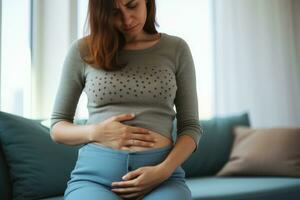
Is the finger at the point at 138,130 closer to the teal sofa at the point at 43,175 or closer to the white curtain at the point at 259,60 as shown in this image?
the teal sofa at the point at 43,175

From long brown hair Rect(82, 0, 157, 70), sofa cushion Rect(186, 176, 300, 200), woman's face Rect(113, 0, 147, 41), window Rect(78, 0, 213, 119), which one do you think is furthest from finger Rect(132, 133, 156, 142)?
window Rect(78, 0, 213, 119)

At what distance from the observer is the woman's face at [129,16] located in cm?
135

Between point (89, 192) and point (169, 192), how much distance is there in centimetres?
22

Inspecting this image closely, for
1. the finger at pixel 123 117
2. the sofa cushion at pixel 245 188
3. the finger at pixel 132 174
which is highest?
the finger at pixel 123 117

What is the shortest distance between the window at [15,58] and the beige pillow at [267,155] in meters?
1.23

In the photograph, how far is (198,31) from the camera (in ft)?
9.98

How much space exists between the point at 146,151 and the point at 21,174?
786mm

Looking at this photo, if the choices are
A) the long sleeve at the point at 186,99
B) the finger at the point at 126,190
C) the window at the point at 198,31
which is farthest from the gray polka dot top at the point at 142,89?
the window at the point at 198,31

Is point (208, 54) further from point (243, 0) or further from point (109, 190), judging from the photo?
point (109, 190)

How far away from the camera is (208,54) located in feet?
10.1

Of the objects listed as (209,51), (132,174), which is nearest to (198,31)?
(209,51)

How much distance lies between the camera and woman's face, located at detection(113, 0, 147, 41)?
1.35 metres

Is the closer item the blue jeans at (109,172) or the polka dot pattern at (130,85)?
the blue jeans at (109,172)

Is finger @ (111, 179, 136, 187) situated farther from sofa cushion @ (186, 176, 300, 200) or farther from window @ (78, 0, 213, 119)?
window @ (78, 0, 213, 119)
